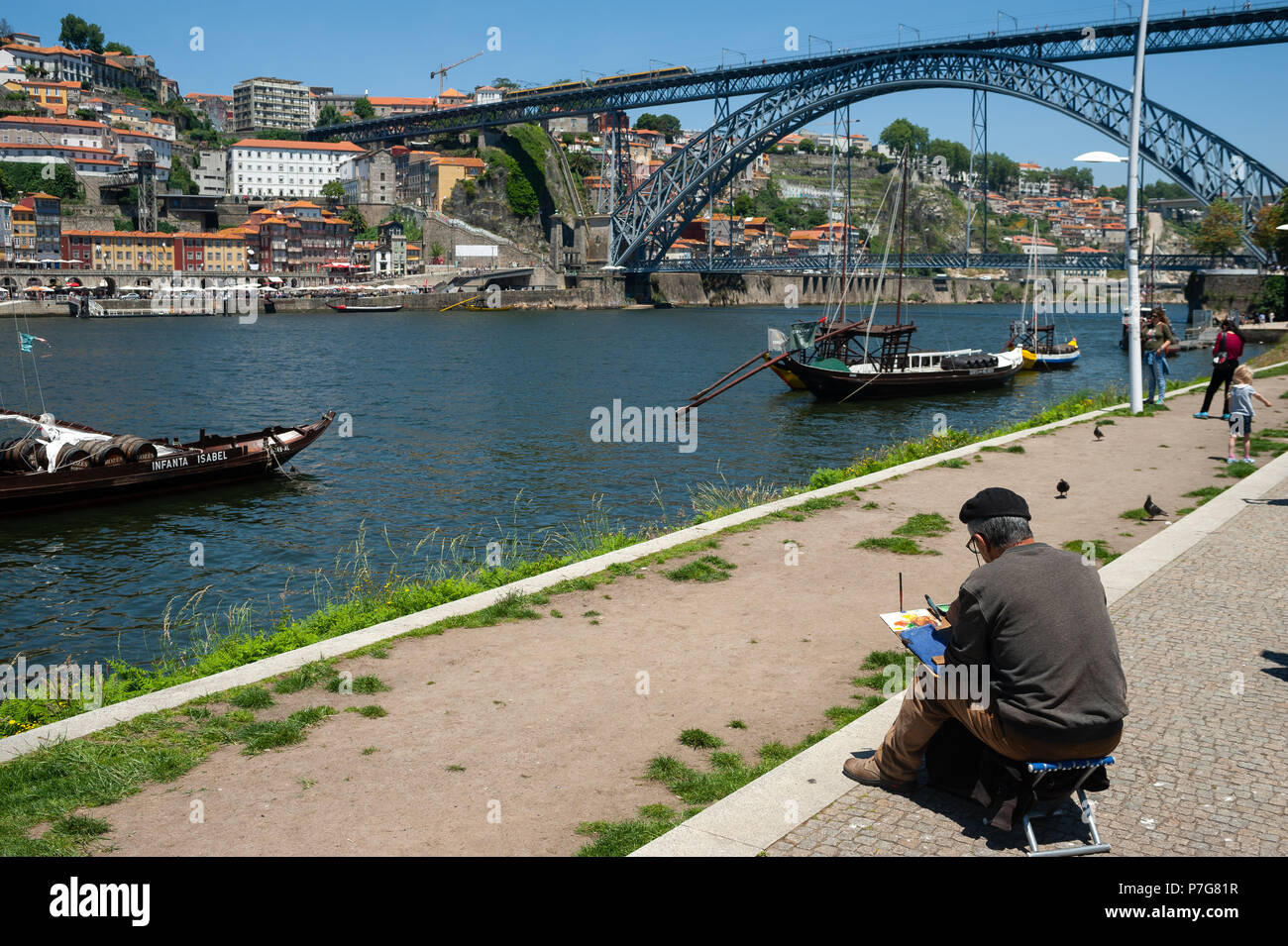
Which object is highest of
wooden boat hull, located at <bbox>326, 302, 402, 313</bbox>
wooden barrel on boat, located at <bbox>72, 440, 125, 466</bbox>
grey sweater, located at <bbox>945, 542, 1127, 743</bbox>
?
wooden boat hull, located at <bbox>326, 302, 402, 313</bbox>

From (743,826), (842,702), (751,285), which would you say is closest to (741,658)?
(842,702)

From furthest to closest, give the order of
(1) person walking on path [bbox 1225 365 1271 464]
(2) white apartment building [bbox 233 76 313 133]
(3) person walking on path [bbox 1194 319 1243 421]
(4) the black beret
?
(2) white apartment building [bbox 233 76 313 133], (3) person walking on path [bbox 1194 319 1243 421], (1) person walking on path [bbox 1225 365 1271 464], (4) the black beret

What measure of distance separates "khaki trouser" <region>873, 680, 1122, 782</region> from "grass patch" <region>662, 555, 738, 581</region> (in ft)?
14.2

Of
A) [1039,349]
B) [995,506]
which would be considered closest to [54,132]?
[1039,349]

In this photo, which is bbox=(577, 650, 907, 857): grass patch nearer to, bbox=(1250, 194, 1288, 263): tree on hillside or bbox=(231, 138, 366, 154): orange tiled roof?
bbox=(1250, 194, 1288, 263): tree on hillside

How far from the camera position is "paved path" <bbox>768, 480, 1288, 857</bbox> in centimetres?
462

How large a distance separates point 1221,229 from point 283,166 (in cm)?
11734

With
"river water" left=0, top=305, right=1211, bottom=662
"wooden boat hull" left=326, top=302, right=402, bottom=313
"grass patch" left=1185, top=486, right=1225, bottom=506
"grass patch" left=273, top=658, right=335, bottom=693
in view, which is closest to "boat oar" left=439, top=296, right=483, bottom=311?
"wooden boat hull" left=326, top=302, right=402, bottom=313

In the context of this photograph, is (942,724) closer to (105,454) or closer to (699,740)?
(699,740)

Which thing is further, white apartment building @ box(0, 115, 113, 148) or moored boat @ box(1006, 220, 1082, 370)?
white apartment building @ box(0, 115, 113, 148)

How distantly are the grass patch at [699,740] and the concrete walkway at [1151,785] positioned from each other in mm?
649

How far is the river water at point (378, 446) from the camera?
15281mm

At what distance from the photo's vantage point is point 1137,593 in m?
8.28

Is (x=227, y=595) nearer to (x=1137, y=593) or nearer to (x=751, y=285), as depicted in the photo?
(x=1137, y=593)
